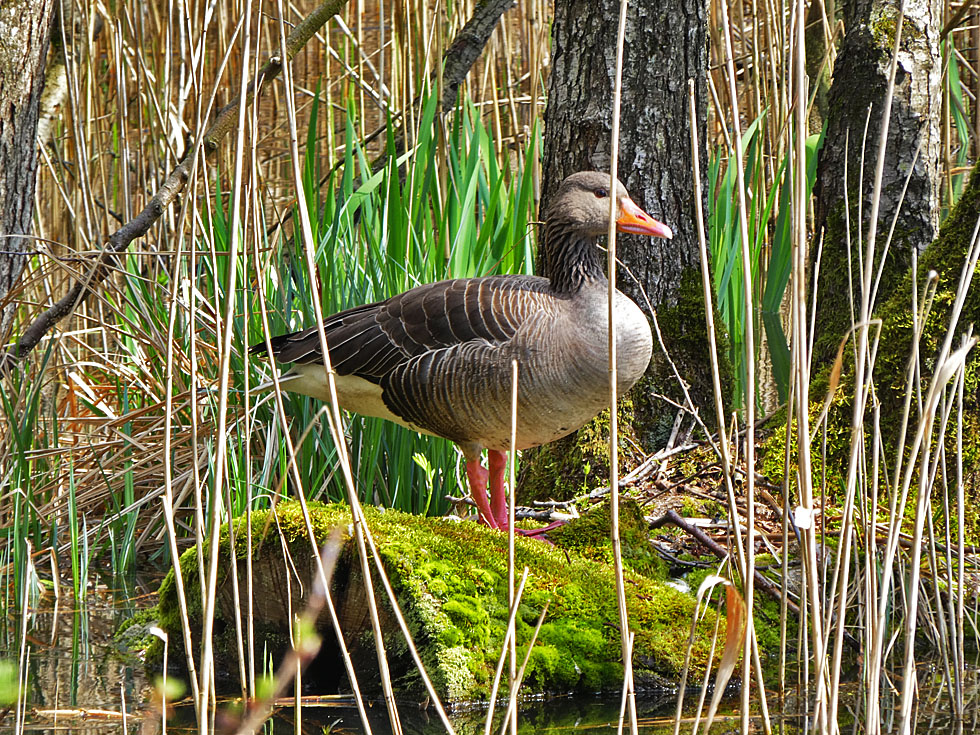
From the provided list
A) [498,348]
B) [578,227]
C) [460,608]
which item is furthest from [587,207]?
[460,608]

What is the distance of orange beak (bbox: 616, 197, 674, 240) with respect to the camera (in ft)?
10.8

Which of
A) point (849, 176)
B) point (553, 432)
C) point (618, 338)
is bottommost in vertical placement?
point (553, 432)

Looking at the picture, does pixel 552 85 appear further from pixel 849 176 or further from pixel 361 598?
pixel 361 598

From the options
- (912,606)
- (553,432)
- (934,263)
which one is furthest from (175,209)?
(912,606)

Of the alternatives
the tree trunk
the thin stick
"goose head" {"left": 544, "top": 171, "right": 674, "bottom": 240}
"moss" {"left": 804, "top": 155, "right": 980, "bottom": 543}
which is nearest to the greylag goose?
"goose head" {"left": 544, "top": 171, "right": 674, "bottom": 240}

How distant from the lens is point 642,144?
12.3 feet

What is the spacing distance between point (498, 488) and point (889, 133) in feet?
5.98

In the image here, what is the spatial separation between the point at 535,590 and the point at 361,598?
0.46 meters

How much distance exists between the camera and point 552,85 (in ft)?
12.6

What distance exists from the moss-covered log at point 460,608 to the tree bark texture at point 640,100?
123cm

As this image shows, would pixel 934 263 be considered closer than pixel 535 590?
No

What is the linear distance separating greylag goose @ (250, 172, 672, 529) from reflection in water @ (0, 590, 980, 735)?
91 centimetres

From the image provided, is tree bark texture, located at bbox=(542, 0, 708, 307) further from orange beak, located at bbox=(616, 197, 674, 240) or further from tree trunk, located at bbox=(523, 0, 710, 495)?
orange beak, located at bbox=(616, 197, 674, 240)

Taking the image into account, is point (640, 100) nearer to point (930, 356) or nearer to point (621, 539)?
point (930, 356)
